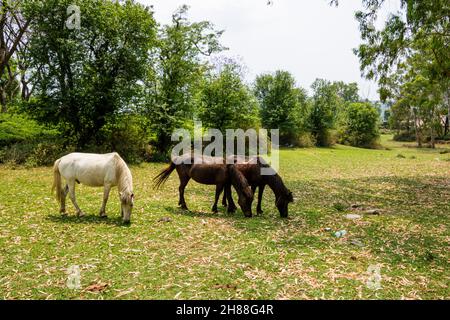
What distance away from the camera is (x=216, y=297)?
4.55 m

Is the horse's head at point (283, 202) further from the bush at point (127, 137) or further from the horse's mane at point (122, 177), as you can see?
the bush at point (127, 137)

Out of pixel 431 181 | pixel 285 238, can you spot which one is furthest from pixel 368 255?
pixel 431 181

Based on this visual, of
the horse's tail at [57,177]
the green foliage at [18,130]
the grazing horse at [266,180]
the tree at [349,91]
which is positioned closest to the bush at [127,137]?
the green foliage at [18,130]

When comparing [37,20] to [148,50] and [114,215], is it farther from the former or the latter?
[114,215]

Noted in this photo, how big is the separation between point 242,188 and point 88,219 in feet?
14.1

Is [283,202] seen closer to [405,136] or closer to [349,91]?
[405,136]

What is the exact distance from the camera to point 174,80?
2383 centimetres

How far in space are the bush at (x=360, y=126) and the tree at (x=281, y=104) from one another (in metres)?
14.1

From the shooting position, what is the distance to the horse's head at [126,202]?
25.1ft

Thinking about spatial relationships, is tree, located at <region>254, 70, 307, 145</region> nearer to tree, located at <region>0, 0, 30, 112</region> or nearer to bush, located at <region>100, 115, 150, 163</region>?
bush, located at <region>100, 115, 150, 163</region>

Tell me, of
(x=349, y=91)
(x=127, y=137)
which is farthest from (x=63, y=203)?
(x=349, y=91)

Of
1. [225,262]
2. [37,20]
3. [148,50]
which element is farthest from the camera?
[148,50]

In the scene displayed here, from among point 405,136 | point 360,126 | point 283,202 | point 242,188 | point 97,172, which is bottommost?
point 283,202
